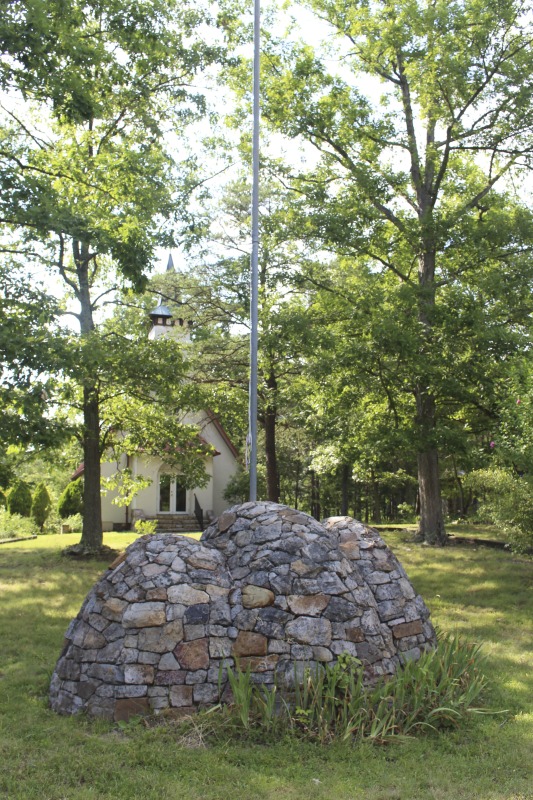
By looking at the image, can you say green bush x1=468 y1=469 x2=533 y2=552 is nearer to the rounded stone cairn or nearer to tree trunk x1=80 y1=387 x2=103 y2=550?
the rounded stone cairn

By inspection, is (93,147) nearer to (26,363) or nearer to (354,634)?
(26,363)

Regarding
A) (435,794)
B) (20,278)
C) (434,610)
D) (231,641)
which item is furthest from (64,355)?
(435,794)

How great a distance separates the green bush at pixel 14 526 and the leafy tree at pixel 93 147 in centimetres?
870

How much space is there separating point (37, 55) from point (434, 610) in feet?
32.0

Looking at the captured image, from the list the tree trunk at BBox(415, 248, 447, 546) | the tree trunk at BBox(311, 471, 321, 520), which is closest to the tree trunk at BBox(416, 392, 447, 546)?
the tree trunk at BBox(415, 248, 447, 546)

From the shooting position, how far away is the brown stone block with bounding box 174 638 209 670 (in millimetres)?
5795

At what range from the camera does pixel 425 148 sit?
16641mm

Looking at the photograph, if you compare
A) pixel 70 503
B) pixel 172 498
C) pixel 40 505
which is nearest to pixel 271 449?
pixel 172 498

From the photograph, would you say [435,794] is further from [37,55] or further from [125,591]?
[37,55]

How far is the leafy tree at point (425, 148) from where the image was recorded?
14562mm

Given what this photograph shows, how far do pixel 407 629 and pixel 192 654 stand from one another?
7.02ft

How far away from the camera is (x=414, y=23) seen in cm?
1455

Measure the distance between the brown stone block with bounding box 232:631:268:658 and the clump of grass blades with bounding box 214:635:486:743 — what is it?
0.15 metres

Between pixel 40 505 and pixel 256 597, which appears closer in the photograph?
pixel 256 597
